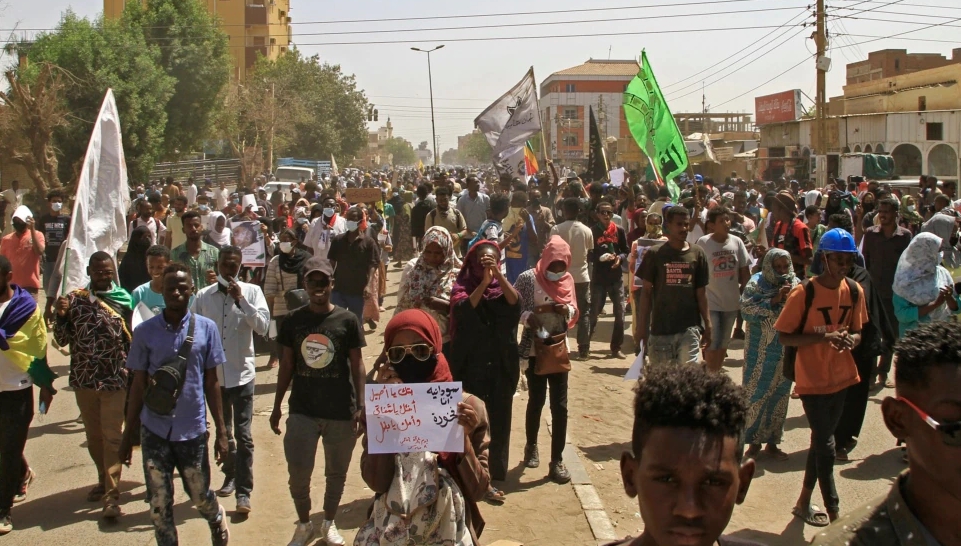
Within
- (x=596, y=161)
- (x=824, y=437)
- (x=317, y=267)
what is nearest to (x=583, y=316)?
(x=824, y=437)

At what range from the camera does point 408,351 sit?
4.46 m

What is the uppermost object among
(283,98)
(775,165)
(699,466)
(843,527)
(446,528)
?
(283,98)

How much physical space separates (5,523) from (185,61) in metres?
37.7

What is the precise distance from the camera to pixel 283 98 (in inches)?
2162

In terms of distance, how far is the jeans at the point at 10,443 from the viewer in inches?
249

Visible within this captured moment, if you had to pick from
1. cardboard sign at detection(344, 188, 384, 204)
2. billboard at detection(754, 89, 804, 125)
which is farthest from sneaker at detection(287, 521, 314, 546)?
billboard at detection(754, 89, 804, 125)

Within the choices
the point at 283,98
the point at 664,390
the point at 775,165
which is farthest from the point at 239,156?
the point at 664,390

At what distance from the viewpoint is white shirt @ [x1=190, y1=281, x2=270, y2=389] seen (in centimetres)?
662

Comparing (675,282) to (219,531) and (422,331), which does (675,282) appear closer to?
(422,331)

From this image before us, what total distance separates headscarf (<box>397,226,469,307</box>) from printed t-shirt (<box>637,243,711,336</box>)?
61.8 inches

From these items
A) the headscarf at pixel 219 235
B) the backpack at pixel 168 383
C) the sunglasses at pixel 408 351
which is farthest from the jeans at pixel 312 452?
the headscarf at pixel 219 235

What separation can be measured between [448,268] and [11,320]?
9.72ft

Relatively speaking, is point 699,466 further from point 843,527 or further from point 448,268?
point 448,268

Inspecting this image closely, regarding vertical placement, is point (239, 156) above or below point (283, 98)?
below
